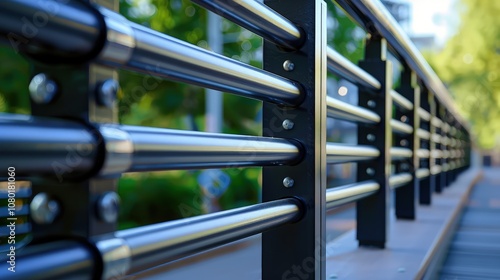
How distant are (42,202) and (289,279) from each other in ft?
2.33

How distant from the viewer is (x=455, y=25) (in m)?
19.9

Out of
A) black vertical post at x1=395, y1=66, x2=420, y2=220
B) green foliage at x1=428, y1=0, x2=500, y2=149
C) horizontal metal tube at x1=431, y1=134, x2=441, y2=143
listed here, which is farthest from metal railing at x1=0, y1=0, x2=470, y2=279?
green foliage at x1=428, y1=0, x2=500, y2=149

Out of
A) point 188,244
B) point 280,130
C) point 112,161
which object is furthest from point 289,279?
point 112,161

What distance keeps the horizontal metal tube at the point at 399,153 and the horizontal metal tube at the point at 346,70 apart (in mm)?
469

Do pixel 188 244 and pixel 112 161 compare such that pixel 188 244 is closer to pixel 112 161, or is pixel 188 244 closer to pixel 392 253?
pixel 112 161

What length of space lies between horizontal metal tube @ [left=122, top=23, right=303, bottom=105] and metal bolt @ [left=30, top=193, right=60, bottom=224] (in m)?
0.16

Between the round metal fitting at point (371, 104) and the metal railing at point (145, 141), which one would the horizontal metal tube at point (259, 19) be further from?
the round metal fitting at point (371, 104)

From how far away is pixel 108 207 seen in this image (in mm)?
575

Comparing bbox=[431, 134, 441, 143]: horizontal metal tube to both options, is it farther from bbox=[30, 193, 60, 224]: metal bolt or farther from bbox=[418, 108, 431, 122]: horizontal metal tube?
bbox=[30, 193, 60, 224]: metal bolt

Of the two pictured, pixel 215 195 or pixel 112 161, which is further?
pixel 215 195

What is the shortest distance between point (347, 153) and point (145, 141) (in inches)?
40.7

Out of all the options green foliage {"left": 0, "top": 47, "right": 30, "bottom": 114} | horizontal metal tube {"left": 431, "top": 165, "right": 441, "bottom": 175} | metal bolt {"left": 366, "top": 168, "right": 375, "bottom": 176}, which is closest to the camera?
metal bolt {"left": 366, "top": 168, "right": 375, "bottom": 176}

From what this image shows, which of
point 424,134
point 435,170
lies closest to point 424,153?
point 424,134

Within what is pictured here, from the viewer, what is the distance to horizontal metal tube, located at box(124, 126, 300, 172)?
2.12 ft
